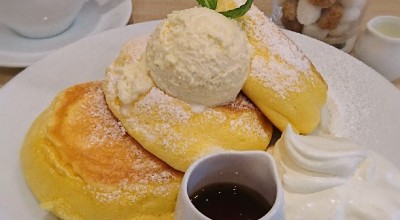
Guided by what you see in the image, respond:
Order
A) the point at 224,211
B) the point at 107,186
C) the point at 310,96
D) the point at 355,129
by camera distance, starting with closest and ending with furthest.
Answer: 1. the point at 224,211
2. the point at 107,186
3. the point at 310,96
4. the point at 355,129

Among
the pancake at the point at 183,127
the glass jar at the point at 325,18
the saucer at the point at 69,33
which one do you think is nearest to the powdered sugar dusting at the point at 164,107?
the pancake at the point at 183,127

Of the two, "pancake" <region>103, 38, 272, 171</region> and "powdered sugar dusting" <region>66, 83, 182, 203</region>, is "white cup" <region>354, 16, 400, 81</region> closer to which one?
"pancake" <region>103, 38, 272, 171</region>

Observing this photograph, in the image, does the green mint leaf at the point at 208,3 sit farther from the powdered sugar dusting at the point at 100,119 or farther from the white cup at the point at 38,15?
the white cup at the point at 38,15

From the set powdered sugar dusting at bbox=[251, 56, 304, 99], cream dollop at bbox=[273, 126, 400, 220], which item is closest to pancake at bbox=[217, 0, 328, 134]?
powdered sugar dusting at bbox=[251, 56, 304, 99]

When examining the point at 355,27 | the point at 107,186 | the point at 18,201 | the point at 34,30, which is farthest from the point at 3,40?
the point at 355,27

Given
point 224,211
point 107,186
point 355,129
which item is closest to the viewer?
point 224,211

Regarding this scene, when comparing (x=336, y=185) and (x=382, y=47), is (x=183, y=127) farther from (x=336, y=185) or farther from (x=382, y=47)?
(x=382, y=47)

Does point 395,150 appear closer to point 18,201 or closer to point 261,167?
point 261,167
